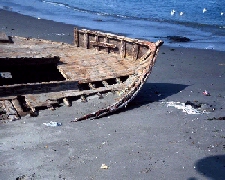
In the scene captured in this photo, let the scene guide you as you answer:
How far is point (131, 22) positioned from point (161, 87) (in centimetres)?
1879

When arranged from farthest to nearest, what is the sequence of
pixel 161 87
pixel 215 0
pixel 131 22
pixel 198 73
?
1. pixel 215 0
2. pixel 131 22
3. pixel 198 73
4. pixel 161 87

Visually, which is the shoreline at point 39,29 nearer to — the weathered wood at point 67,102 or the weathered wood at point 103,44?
the weathered wood at point 103,44

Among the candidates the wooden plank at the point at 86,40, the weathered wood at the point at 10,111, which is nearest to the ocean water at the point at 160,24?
the wooden plank at the point at 86,40

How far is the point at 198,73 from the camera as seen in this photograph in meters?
14.1

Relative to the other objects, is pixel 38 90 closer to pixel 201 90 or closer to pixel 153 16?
pixel 201 90

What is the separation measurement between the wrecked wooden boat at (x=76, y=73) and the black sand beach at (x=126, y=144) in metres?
0.43

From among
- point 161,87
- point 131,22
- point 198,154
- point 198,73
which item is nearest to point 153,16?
point 131,22

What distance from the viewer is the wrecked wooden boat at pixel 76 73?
828cm

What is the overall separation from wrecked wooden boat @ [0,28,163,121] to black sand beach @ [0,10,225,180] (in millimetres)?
433

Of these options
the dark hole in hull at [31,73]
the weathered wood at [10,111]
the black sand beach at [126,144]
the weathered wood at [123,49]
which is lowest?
the black sand beach at [126,144]

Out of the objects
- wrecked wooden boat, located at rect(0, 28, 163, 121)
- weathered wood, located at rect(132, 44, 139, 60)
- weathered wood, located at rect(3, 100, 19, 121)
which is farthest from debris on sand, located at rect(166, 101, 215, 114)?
weathered wood, located at rect(3, 100, 19, 121)

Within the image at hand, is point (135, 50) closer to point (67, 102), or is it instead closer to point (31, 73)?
point (67, 102)

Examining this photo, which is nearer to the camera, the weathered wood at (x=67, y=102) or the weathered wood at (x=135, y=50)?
the weathered wood at (x=67, y=102)

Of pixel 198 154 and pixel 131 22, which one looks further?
pixel 131 22
